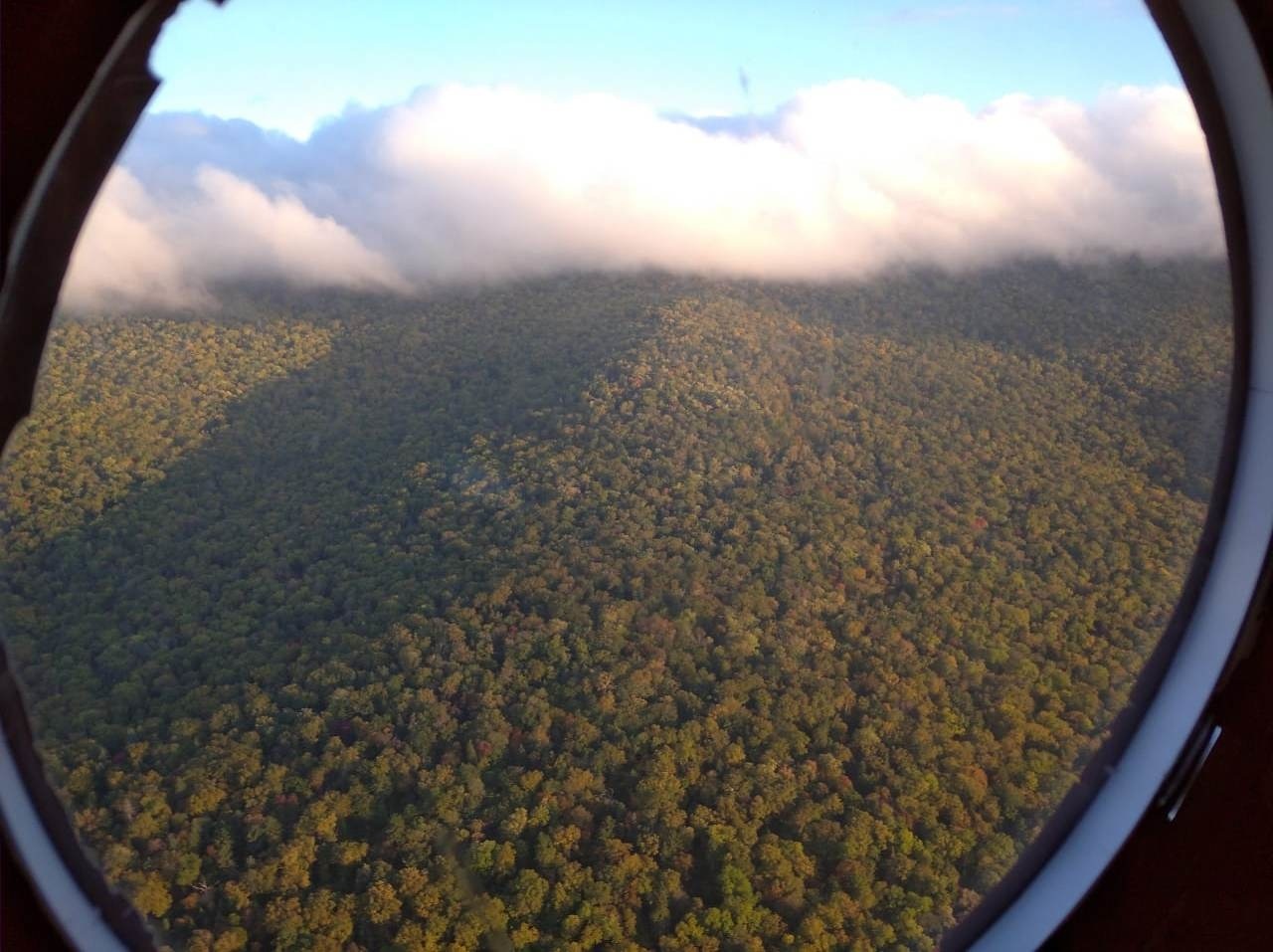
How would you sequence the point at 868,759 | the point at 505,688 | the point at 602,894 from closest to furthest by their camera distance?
the point at 602,894, the point at 868,759, the point at 505,688

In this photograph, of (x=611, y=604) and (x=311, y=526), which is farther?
(x=311, y=526)

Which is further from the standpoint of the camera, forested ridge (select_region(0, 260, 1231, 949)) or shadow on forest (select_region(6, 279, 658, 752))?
shadow on forest (select_region(6, 279, 658, 752))

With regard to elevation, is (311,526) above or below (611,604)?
above

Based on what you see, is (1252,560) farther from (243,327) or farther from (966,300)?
(243,327)

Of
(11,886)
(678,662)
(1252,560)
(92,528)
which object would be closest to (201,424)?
(92,528)

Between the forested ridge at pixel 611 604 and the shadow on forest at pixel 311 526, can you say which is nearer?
the forested ridge at pixel 611 604
